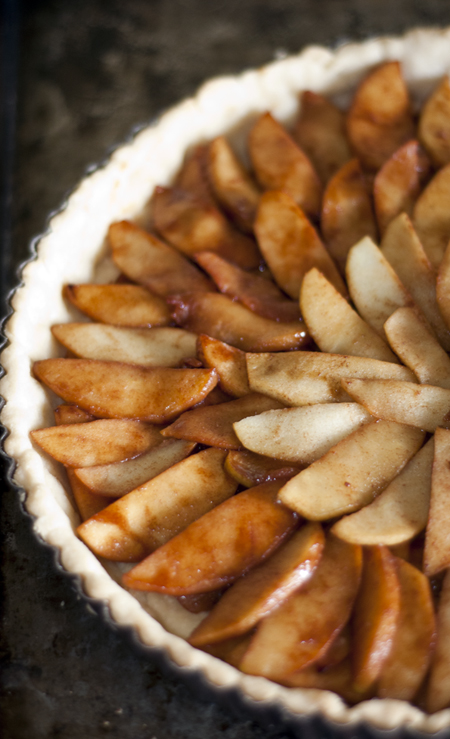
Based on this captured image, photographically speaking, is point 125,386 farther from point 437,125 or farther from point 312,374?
point 437,125

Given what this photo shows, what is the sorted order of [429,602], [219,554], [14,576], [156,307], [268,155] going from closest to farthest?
[429,602], [219,554], [14,576], [156,307], [268,155]

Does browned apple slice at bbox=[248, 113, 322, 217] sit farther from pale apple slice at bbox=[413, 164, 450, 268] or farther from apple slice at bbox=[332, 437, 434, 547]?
apple slice at bbox=[332, 437, 434, 547]

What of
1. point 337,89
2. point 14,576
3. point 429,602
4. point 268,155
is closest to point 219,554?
point 429,602

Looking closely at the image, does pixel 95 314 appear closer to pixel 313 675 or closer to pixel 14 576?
A: pixel 14 576

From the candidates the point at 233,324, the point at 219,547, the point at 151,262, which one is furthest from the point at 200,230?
the point at 219,547

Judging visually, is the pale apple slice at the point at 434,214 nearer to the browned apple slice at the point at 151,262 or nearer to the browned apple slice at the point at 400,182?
the browned apple slice at the point at 400,182

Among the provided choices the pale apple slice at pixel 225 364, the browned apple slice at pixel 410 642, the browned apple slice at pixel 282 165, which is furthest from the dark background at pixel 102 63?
the browned apple slice at pixel 410 642

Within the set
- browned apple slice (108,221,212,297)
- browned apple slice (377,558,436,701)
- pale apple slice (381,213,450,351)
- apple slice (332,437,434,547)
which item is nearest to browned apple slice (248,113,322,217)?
pale apple slice (381,213,450,351)
